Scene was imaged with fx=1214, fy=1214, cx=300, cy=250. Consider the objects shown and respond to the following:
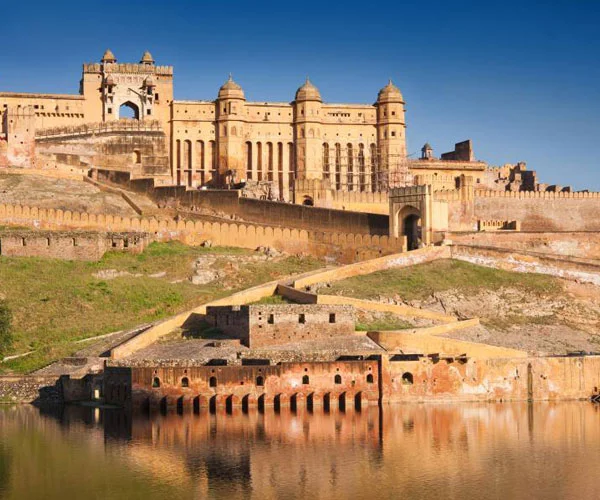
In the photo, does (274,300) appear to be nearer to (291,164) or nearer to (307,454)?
(307,454)

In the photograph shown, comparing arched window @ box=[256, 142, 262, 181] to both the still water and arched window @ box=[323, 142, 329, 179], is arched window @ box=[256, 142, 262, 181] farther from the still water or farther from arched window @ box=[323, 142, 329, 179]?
the still water

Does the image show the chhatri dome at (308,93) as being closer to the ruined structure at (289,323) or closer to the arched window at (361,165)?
the arched window at (361,165)

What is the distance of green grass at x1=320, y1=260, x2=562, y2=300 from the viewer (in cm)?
4172

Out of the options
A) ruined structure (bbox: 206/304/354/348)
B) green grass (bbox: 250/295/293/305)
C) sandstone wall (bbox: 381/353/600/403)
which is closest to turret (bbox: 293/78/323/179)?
green grass (bbox: 250/295/293/305)

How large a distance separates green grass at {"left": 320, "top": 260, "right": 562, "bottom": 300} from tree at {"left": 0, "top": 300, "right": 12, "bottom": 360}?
33.9ft

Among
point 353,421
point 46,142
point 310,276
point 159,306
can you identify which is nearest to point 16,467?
point 353,421

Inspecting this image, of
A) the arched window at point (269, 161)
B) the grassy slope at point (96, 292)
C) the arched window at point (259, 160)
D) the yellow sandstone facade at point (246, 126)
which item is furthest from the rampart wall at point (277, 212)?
the arched window at point (269, 161)

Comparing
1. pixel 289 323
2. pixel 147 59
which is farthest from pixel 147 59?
pixel 289 323

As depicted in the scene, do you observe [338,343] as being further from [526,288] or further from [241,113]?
[241,113]

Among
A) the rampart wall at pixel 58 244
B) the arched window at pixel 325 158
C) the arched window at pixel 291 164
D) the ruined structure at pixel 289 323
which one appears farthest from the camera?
the arched window at pixel 325 158

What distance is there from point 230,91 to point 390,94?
26.5ft

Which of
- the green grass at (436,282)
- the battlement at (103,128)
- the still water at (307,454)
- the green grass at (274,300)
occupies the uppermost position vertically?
the battlement at (103,128)

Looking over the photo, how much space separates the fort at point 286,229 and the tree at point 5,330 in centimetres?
209

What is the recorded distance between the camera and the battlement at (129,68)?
2362 inches
